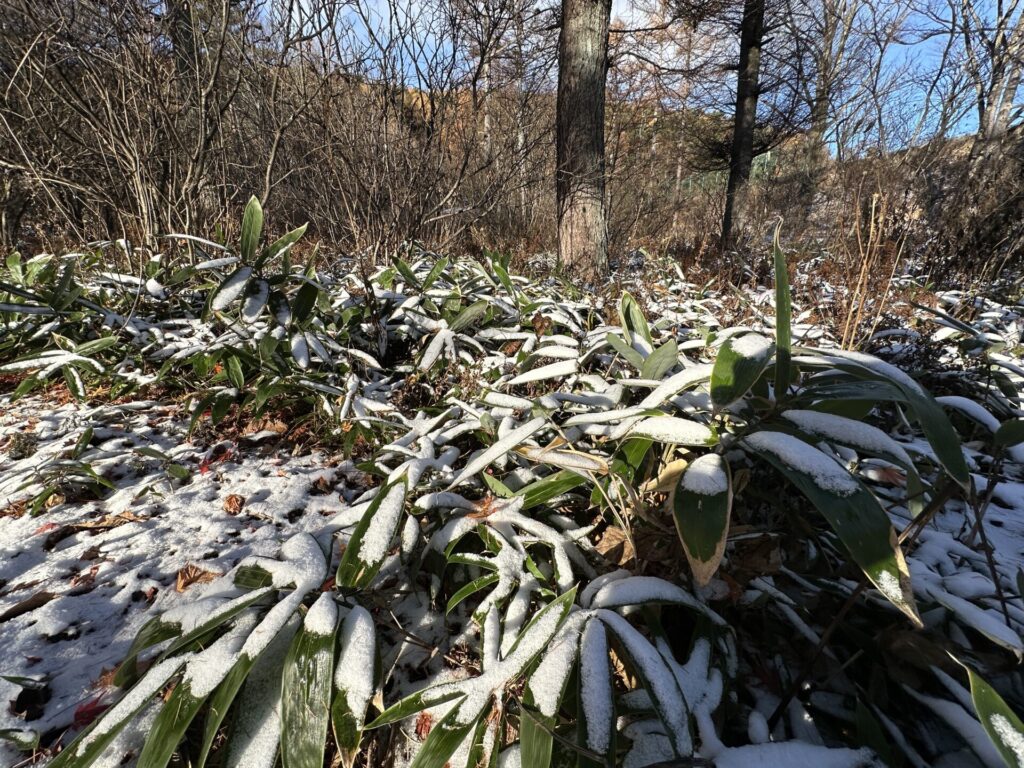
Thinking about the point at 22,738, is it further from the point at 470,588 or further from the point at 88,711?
the point at 470,588

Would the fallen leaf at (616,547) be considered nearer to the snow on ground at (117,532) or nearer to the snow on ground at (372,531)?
the snow on ground at (372,531)

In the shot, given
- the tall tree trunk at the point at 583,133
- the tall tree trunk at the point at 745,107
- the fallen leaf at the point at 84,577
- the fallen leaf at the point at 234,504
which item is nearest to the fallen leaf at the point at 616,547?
the fallen leaf at the point at 234,504

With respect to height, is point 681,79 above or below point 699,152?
above

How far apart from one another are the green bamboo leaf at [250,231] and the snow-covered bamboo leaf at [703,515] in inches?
57.7

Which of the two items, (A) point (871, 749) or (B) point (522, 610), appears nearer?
(A) point (871, 749)

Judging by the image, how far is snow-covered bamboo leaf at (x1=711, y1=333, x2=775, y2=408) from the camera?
0.68 metres

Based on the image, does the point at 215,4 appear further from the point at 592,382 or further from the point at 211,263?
the point at 592,382

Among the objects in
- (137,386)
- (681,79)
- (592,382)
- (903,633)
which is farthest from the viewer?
(681,79)

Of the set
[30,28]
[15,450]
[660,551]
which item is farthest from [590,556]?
[30,28]

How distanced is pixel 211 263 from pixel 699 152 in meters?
8.51

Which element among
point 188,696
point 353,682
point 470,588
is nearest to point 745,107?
point 470,588

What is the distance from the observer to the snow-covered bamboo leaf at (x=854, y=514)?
53 cm

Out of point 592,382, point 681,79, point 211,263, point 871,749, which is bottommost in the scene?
point 871,749

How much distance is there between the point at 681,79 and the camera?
240 inches
